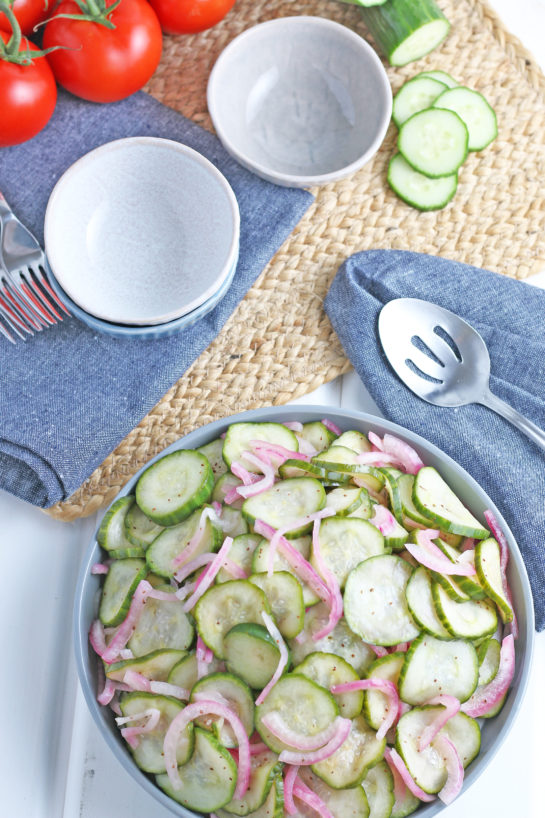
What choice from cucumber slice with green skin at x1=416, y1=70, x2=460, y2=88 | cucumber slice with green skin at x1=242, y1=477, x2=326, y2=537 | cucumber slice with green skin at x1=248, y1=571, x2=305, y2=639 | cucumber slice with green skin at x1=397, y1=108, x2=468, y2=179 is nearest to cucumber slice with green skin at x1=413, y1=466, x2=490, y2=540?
cucumber slice with green skin at x1=242, y1=477, x2=326, y2=537

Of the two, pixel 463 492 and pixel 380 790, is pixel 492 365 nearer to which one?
pixel 463 492

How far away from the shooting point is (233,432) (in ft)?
5.65

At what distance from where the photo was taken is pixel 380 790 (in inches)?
59.2

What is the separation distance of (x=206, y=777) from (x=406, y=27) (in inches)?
72.4

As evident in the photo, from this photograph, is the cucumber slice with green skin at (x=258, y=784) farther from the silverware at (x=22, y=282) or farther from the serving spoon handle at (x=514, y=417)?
the silverware at (x=22, y=282)

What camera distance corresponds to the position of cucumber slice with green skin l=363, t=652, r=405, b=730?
4.88 feet

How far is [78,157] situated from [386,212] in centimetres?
83

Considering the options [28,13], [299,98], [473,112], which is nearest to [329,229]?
[299,98]

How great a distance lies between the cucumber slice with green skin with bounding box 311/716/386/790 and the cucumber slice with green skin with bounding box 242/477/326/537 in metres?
0.40

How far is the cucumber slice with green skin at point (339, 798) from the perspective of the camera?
1460 millimetres

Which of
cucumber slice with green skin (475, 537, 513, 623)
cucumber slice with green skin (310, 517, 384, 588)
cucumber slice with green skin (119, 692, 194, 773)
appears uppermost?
cucumber slice with green skin (475, 537, 513, 623)

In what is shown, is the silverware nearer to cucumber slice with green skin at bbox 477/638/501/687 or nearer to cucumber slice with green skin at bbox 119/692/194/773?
cucumber slice with green skin at bbox 119/692/194/773

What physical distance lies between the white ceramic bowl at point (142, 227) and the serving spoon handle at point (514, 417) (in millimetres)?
714

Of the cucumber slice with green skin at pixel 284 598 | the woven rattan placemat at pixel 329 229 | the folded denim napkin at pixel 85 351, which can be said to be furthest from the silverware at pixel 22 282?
the cucumber slice with green skin at pixel 284 598
